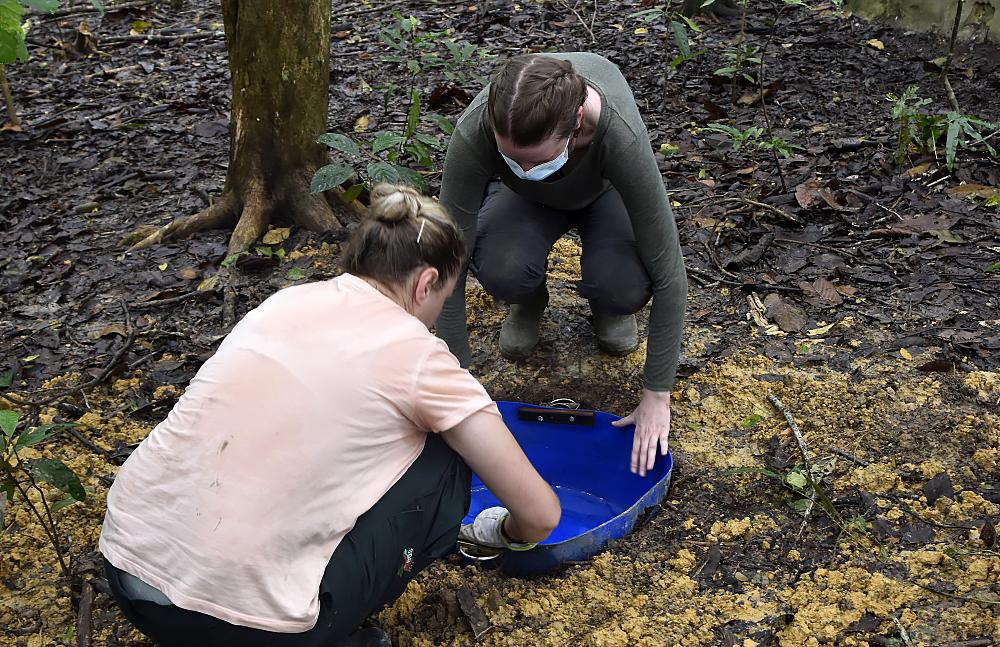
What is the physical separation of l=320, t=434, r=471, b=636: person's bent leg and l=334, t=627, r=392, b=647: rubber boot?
113mm

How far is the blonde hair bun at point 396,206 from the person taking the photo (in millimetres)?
1665

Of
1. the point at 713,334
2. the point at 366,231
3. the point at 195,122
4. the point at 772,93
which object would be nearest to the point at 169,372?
the point at 366,231

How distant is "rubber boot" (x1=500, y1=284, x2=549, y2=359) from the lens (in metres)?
2.91

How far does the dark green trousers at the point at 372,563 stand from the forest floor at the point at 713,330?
334 mm

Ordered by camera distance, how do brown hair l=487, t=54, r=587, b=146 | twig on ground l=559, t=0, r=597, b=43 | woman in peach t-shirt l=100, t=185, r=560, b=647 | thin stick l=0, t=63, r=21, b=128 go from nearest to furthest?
woman in peach t-shirt l=100, t=185, r=560, b=647
brown hair l=487, t=54, r=587, b=146
thin stick l=0, t=63, r=21, b=128
twig on ground l=559, t=0, r=597, b=43

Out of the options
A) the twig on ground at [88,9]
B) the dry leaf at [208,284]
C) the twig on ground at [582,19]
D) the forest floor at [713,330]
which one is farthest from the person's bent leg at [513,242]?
the twig on ground at [88,9]

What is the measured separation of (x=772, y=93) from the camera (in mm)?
4570

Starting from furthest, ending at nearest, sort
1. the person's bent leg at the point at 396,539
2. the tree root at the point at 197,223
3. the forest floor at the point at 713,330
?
the tree root at the point at 197,223 < the forest floor at the point at 713,330 < the person's bent leg at the point at 396,539

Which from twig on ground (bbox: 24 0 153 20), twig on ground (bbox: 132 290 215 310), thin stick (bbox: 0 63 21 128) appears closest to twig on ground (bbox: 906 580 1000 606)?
twig on ground (bbox: 132 290 215 310)

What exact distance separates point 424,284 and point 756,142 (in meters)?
2.83

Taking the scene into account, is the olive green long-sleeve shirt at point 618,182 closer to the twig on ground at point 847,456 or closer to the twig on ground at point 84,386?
the twig on ground at point 847,456

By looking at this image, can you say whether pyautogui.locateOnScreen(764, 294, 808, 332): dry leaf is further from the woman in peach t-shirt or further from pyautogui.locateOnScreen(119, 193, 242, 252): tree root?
pyautogui.locateOnScreen(119, 193, 242, 252): tree root

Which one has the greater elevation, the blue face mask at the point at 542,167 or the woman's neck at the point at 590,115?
the woman's neck at the point at 590,115

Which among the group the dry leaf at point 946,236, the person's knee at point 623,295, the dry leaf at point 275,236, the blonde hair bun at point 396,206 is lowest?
the dry leaf at point 275,236
